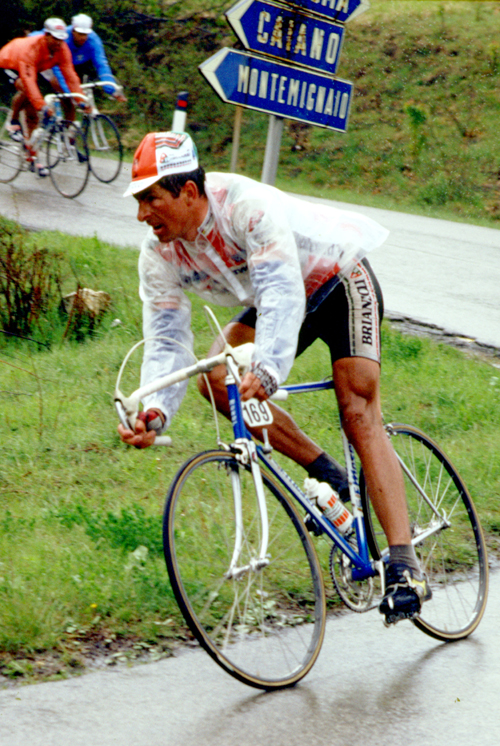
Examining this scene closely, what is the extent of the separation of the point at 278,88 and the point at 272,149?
24.4 inches

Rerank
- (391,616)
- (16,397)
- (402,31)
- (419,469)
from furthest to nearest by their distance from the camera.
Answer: (402,31), (16,397), (419,469), (391,616)

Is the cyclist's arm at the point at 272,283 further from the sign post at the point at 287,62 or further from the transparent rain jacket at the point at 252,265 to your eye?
the sign post at the point at 287,62

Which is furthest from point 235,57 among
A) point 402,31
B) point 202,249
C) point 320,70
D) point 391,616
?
point 402,31

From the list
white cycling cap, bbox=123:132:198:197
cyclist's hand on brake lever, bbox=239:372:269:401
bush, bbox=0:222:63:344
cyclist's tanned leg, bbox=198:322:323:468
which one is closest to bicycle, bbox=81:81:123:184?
bush, bbox=0:222:63:344

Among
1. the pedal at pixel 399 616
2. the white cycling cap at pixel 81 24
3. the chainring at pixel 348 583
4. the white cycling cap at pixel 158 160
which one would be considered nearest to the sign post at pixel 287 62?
the white cycling cap at pixel 158 160

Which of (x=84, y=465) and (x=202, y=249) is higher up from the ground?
(x=202, y=249)

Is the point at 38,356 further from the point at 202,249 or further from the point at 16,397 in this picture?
the point at 202,249

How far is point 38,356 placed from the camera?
22.1 ft

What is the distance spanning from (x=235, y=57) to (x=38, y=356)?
8.95ft

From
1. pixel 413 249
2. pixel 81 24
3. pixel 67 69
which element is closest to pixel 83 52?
pixel 81 24

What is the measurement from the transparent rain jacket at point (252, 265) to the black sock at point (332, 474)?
671 mm

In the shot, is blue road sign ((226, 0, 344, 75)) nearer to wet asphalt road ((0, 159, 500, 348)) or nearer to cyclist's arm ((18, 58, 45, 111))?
wet asphalt road ((0, 159, 500, 348))

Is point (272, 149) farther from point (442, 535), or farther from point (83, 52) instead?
point (83, 52)

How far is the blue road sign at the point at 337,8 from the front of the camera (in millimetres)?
5336
